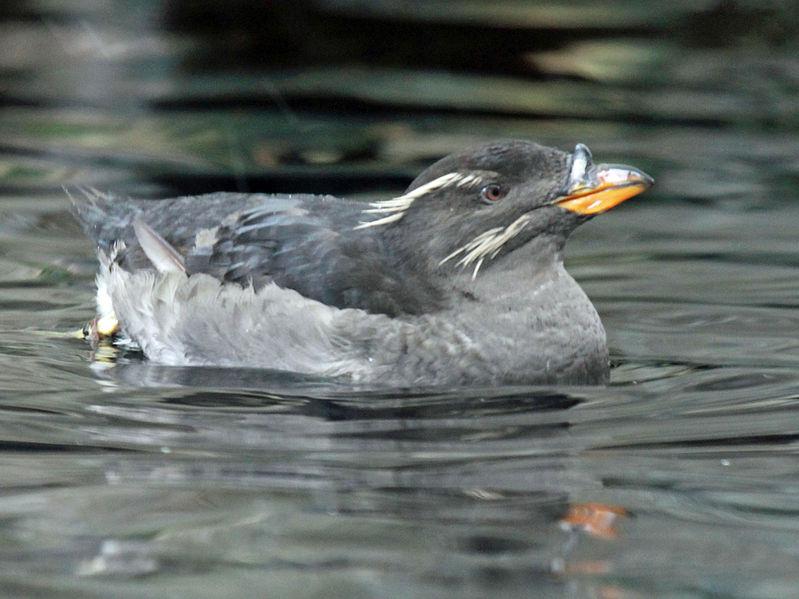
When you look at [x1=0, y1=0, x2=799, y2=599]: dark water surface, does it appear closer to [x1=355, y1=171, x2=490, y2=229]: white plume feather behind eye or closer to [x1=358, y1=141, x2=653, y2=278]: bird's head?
[x1=358, y1=141, x2=653, y2=278]: bird's head

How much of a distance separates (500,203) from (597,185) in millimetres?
409

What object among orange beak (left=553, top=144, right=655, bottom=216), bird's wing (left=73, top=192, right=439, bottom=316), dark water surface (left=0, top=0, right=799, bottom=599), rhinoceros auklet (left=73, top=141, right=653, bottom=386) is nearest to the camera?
dark water surface (left=0, top=0, right=799, bottom=599)

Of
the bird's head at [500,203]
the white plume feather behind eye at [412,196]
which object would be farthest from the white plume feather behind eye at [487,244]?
the white plume feather behind eye at [412,196]

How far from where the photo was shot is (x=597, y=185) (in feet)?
22.1

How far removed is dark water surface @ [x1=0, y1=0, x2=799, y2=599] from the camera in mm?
4773

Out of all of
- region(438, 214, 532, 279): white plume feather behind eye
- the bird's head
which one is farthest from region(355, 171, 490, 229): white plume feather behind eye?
region(438, 214, 532, 279): white plume feather behind eye

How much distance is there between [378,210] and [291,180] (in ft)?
13.7

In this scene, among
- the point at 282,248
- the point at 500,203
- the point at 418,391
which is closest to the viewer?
the point at 418,391

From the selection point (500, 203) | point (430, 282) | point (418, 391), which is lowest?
point (418, 391)

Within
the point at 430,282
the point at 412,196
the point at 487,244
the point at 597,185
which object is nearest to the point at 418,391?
the point at 430,282

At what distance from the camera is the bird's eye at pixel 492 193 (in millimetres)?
6867

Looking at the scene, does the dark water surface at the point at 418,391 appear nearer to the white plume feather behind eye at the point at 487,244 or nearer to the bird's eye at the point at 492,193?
the white plume feather behind eye at the point at 487,244

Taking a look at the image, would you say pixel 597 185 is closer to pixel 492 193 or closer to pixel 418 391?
pixel 492 193

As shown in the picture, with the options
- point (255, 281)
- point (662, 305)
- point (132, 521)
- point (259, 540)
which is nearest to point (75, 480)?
point (132, 521)
